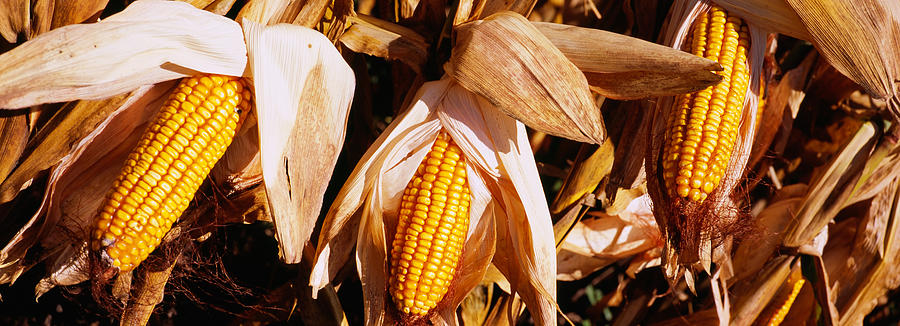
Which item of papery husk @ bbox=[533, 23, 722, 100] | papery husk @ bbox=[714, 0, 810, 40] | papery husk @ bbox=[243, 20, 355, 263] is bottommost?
papery husk @ bbox=[243, 20, 355, 263]

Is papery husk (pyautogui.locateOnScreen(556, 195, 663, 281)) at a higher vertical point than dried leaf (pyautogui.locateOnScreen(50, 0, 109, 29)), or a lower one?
lower

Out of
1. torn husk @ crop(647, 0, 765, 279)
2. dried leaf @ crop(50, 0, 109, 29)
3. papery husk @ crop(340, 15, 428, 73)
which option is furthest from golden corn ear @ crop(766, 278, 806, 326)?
dried leaf @ crop(50, 0, 109, 29)

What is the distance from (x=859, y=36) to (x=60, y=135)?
4.13 feet

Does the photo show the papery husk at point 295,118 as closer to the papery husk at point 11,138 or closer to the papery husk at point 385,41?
the papery husk at point 385,41

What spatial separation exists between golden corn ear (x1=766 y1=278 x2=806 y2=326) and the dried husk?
2.46 feet

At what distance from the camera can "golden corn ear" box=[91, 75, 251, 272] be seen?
34.0 inches

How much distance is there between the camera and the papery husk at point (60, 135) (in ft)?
3.10

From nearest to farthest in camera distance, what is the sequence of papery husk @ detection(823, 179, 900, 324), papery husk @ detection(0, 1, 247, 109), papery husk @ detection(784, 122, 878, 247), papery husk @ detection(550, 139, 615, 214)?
papery husk @ detection(0, 1, 247, 109) < papery husk @ detection(550, 139, 615, 214) < papery husk @ detection(784, 122, 878, 247) < papery husk @ detection(823, 179, 900, 324)

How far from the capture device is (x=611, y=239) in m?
1.39

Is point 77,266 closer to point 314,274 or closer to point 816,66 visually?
point 314,274

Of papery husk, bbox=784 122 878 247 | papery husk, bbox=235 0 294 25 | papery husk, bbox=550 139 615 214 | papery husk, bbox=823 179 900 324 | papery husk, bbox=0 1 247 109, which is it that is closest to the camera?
papery husk, bbox=0 1 247 109

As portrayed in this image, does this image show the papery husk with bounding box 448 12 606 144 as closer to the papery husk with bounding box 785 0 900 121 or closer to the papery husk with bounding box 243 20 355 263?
the papery husk with bounding box 243 20 355 263

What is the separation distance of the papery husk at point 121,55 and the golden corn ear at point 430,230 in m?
0.32

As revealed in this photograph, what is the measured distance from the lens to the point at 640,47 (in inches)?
35.3
